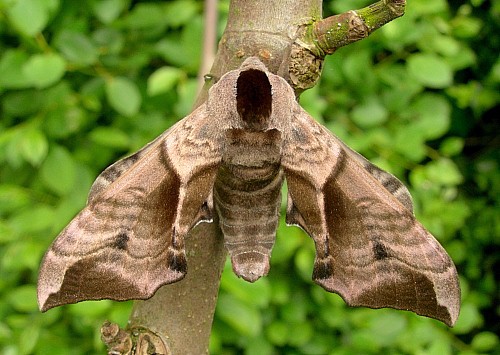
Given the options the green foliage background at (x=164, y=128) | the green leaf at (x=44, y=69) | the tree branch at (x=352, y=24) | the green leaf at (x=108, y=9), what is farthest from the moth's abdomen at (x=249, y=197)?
the green leaf at (x=108, y=9)

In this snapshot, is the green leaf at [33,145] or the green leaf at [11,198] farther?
the green leaf at [11,198]

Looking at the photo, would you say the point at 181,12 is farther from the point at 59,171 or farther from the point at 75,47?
the point at 59,171

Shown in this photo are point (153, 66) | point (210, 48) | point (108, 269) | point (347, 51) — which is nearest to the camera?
point (108, 269)

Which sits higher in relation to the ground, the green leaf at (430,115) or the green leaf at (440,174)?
the green leaf at (430,115)

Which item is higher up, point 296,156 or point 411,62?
point 296,156

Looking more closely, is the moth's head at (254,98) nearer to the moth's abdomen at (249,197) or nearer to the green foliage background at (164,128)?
the moth's abdomen at (249,197)

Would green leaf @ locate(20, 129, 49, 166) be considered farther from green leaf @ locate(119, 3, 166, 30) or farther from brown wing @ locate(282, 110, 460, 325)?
brown wing @ locate(282, 110, 460, 325)

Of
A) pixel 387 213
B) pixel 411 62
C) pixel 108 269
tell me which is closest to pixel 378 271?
pixel 387 213

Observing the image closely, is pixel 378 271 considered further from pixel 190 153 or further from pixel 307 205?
pixel 190 153
